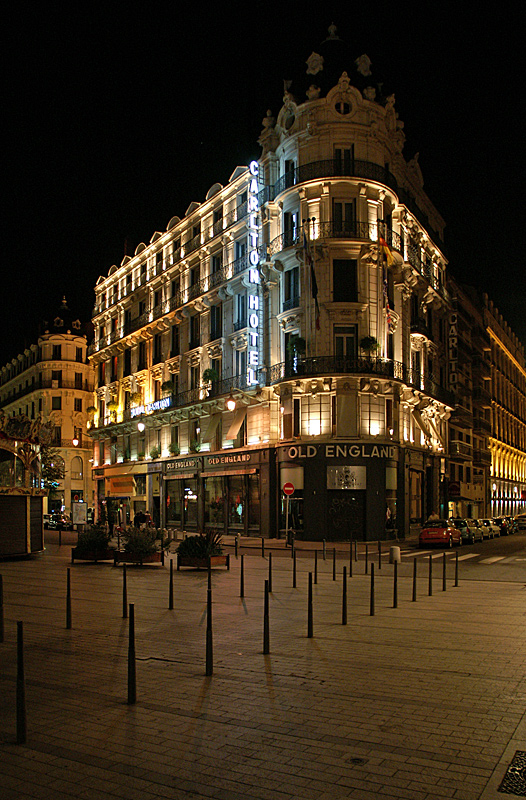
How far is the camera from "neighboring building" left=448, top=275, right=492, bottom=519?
52062 millimetres

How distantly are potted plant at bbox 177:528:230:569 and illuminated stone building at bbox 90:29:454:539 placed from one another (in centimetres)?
1507

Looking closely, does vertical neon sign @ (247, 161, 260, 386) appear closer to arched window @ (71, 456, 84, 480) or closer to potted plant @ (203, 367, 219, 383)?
potted plant @ (203, 367, 219, 383)

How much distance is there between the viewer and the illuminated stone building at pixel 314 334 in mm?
35312

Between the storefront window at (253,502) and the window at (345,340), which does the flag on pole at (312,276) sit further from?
the storefront window at (253,502)

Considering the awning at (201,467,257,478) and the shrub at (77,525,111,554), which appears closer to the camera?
the shrub at (77,525,111,554)

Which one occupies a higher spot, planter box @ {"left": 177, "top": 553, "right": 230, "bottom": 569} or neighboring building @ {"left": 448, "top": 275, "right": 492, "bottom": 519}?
neighboring building @ {"left": 448, "top": 275, "right": 492, "bottom": 519}

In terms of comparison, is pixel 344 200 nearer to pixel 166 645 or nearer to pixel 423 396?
pixel 423 396

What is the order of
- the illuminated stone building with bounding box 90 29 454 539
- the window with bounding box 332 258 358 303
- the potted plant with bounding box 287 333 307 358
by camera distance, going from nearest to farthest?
the illuminated stone building with bounding box 90 29 454 539 < the potted plant with bounding box 287 333 307 358 < the window with bounding box 332 258 358 303

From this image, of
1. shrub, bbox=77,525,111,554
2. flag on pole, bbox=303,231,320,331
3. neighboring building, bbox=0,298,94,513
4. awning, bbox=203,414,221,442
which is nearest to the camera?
shrub, bbox=77,525,111,554

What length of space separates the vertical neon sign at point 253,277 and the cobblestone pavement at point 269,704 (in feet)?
86.4

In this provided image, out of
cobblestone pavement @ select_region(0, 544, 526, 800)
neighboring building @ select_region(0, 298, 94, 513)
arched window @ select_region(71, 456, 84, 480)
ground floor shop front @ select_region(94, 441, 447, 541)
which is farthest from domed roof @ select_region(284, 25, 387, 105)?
arched window @ select_region(71, 456, 84, 480)

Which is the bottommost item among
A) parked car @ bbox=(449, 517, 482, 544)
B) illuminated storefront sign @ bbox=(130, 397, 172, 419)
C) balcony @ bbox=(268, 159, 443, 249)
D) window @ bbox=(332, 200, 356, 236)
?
parked car @ bbox=(449, 517, 482, 544)

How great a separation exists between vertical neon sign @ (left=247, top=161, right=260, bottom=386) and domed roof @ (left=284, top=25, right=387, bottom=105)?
16.1 feet

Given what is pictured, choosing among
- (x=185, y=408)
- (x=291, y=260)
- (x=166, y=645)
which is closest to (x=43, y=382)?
(x=185, y=408)
